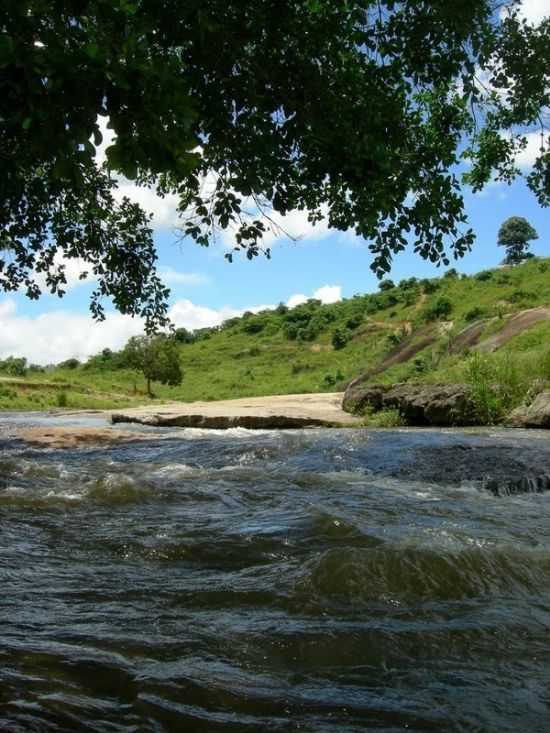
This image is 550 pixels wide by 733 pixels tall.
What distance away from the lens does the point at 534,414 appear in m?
12.0

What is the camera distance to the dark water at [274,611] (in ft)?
7.19

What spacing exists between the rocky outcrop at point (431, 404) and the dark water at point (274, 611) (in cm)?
726

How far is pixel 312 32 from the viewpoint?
533cm

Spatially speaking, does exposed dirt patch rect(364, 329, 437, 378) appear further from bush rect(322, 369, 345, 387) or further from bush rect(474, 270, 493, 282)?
bush rect(474, 270, 493, 282)

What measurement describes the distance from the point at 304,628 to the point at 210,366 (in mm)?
60706

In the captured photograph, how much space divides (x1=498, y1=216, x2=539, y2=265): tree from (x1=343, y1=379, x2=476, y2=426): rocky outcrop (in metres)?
75.4

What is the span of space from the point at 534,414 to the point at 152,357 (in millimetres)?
40839

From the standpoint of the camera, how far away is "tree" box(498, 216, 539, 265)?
278 ft

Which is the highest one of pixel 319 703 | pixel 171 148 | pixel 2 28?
pixel 2 28

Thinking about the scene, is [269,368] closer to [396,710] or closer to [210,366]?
[210,366]

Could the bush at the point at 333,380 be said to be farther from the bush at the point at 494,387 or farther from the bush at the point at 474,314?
the bush at the point at 494,387

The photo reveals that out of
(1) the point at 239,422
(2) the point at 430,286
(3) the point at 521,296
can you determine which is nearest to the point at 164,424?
(1) the point at 239,422

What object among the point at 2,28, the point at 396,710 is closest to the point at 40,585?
the point at 396,710

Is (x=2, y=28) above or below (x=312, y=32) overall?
below
